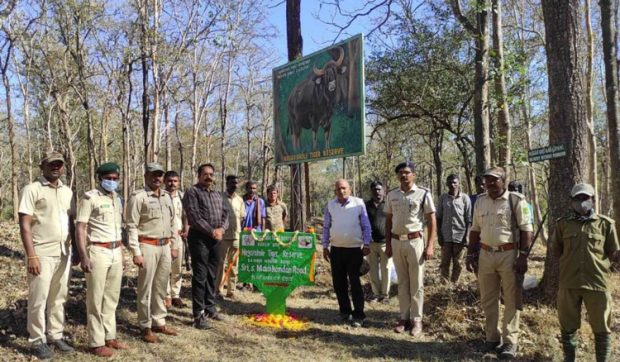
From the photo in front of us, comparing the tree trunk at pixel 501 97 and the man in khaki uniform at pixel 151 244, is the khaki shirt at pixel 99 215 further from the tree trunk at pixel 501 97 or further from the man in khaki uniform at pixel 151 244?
the tree trunk at pixel 501 97

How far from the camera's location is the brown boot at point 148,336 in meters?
5.46

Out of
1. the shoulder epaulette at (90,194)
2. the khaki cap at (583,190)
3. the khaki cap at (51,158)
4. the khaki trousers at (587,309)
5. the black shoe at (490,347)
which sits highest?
the khaki cap at (51,158)

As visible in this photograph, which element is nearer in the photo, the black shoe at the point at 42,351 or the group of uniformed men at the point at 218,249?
the group of uniformed men at the point at 218,249

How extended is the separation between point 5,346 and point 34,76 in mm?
24196

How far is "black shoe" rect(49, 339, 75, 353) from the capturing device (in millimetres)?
4977

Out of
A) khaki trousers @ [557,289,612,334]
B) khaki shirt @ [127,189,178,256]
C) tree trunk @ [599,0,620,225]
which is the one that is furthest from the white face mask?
tree trunk @ [599,0,620,225]

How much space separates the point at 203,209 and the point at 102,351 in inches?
77.4

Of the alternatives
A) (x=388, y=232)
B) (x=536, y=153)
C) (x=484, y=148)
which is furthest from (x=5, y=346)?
(x=484, y=148)

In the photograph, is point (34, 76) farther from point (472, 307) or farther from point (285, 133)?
point (472, 307)

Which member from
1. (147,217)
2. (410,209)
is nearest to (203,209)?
(147,217)

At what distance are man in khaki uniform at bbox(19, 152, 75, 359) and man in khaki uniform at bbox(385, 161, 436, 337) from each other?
372 cm

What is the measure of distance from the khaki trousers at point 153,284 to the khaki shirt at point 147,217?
16 cm

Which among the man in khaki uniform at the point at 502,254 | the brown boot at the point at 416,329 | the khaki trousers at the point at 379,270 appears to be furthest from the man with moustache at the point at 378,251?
the man in khaki uniform at the point at 502,254

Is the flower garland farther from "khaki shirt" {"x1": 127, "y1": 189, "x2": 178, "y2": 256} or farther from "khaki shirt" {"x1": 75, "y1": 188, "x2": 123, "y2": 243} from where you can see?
"khaki shirt" {"x1": 75, "y1": 188, "x2": 123, "y2": 243}
